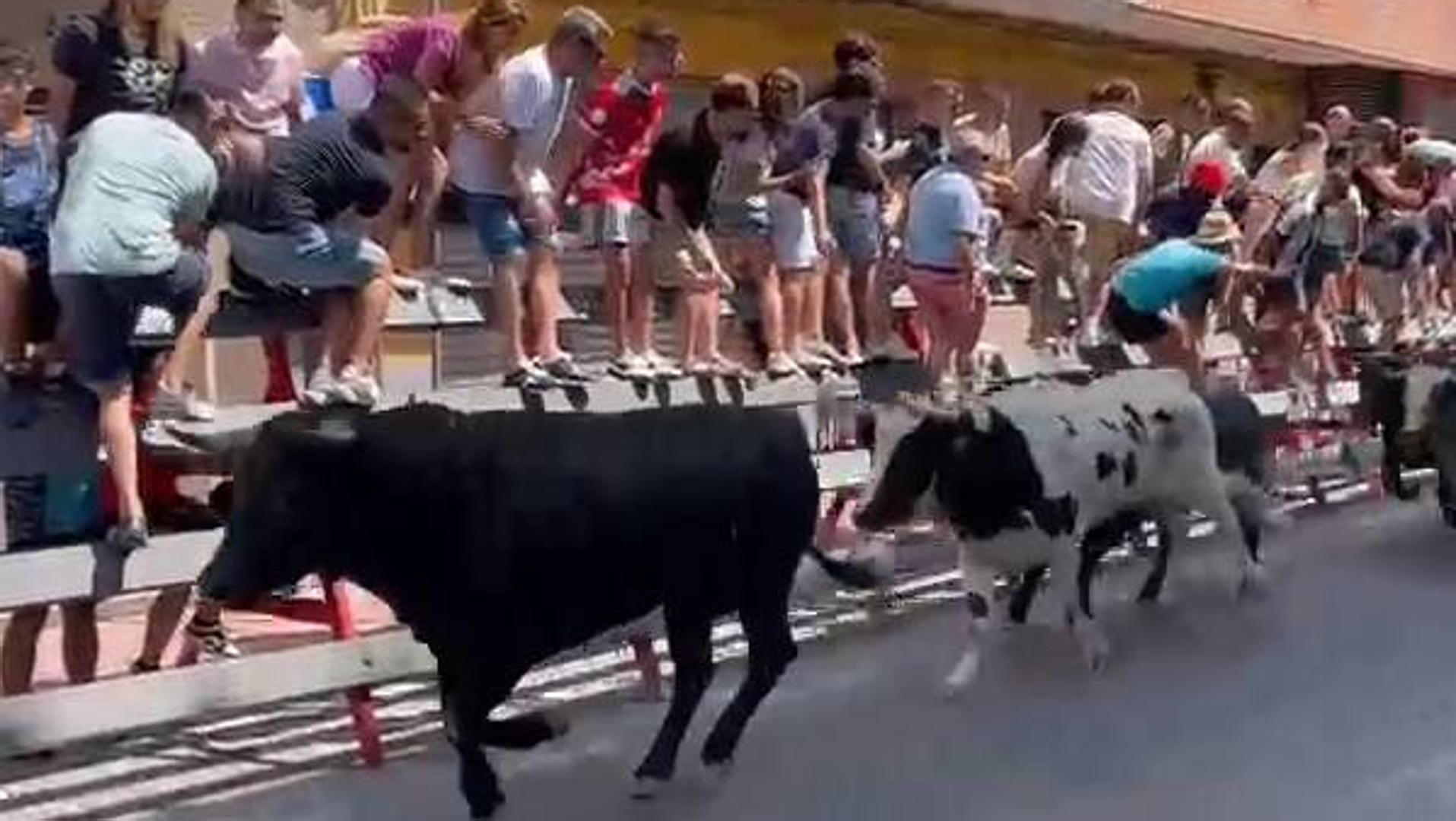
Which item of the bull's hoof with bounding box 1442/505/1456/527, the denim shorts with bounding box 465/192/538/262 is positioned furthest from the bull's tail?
the bull's hoof with bounding box 1442/505/1456/527

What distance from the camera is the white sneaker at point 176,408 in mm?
9086

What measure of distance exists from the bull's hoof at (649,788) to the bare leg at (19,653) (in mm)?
2180

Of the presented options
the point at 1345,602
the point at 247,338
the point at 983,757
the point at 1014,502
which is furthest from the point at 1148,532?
the point at 247,338

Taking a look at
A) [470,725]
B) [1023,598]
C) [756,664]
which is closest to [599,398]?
[1023,598]

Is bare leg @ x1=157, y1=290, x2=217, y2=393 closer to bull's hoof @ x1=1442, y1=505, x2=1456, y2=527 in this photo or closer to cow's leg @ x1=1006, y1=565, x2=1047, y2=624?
cow's leg @ x1=1006, y1=565, x2=1047, y2=624

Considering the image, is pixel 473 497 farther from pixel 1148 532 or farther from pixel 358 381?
pixel 1148 532

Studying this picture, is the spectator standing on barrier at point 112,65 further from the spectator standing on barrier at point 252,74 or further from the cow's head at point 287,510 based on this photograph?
the cow's head at point 287,510

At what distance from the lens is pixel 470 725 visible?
7875mm

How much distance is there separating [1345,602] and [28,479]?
7.06 meters

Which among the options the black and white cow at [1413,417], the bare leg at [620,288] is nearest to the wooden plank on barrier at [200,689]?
the bare leg at [620,288]

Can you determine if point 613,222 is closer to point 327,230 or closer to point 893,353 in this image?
point 327,230

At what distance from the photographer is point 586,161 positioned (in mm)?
11516

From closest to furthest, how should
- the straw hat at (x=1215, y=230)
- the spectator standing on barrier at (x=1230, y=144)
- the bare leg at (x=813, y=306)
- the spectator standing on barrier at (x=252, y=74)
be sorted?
1. the spectator standing on barrier at (x=252, y=74)
2. the bare leg at (x=813, y=306)
3. the straw hat at (x=1215, y=230)
4. the spectator standing on barrier at (x=1230, y=144)

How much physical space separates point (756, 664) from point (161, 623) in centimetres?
232
